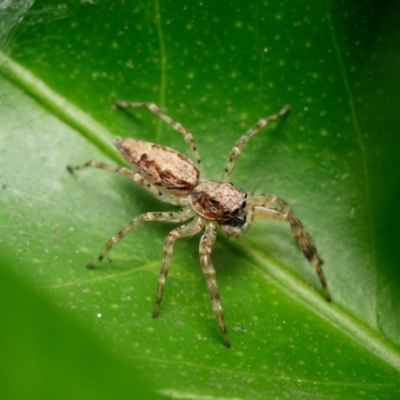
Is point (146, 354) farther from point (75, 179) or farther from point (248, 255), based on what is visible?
point (75, 179)

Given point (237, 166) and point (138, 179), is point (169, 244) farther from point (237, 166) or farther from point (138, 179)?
point (237, 166)

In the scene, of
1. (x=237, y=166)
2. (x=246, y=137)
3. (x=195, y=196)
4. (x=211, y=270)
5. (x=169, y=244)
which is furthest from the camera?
(x=195, y=196)

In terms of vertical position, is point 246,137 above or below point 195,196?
above

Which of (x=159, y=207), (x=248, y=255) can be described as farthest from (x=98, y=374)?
(x=159, y=207)

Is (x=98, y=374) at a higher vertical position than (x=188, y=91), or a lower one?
lower

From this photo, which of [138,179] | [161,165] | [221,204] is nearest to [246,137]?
[221,204]

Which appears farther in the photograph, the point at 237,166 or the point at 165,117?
the point at 237,166
